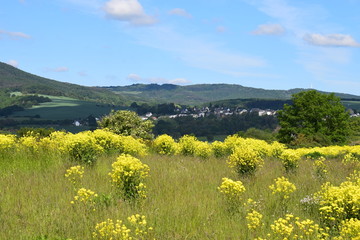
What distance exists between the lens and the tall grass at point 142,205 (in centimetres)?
619

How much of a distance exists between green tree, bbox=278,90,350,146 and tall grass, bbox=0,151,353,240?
115ft

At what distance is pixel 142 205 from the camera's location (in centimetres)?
734

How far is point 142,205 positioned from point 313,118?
4285cm

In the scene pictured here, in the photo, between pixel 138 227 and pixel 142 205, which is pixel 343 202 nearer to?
pixel 138 227

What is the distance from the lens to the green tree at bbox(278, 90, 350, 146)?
45.8m

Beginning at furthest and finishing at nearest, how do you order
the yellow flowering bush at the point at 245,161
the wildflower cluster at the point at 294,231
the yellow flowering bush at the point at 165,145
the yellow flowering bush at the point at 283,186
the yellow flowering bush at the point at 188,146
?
the yellow flowering bush at the point at 188,146 < the yellow flowering bush at the point at 165,145 < the yellow flowering bush at the point at 245,161 < the yellow flowering bush at the point at 283,186 < the wildflower cluster at the point at 294,231

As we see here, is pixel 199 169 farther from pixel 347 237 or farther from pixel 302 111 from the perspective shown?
pixel 302 111

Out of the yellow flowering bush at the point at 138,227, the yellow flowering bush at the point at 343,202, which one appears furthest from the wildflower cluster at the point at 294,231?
the yellow flowering bush at the point at 138,227

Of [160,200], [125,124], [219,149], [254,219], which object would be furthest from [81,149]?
[125,124]

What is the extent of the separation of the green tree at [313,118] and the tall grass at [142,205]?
1379 inches

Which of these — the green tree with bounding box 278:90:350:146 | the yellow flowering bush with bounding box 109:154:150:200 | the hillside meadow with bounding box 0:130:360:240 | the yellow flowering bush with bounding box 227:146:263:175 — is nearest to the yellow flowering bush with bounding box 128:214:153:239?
the hillside meadow with bounding box 0:130:360:240

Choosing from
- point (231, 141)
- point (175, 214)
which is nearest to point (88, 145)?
point (175, 214)

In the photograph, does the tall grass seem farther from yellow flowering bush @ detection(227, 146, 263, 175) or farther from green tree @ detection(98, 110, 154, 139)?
green tree @ detection(98, 110, 154, 139)

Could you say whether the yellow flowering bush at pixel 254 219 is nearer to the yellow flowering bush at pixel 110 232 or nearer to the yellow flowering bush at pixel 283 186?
the yellow flowering bush at pixel 283 186
